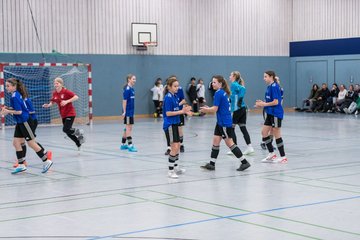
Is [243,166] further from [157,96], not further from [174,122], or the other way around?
[157,96]

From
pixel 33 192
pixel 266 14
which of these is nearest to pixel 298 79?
pixel 266 14

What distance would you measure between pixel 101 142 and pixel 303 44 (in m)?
21.0

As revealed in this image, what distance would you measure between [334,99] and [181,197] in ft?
83.3

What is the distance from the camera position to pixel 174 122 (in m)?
11.4

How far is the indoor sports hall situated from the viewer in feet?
26.6

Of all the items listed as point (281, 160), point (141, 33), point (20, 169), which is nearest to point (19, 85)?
point (20, 169)

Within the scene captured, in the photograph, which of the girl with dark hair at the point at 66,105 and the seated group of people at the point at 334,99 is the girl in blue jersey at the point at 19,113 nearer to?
the girl with dark hair at the point at 66,105

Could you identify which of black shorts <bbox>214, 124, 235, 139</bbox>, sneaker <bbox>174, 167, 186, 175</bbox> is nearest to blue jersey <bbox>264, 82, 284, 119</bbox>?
black shorts <bbox>214, 124, 235, 139</bbox>

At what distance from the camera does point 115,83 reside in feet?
100.0

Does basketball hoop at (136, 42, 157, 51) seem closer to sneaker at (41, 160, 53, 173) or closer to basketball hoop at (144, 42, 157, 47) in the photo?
basketball hoop at (144, 42, 157, 47)

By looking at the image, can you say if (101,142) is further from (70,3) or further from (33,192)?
(70,3)

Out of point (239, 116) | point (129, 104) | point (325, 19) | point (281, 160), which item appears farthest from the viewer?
point (325, 19)

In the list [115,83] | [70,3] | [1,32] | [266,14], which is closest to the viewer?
[1,32]

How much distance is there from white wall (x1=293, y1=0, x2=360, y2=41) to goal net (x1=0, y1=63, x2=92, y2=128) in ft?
48.6
